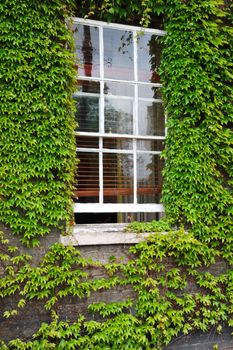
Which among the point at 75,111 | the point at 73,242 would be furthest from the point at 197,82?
the point at 73,242

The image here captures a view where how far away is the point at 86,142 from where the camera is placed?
14.1 ft

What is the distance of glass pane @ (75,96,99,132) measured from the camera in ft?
14.1

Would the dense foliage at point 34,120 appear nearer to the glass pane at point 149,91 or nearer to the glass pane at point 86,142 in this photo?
the glass pane at point 86,142

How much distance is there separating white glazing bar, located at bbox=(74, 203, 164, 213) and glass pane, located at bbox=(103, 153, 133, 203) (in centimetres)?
9

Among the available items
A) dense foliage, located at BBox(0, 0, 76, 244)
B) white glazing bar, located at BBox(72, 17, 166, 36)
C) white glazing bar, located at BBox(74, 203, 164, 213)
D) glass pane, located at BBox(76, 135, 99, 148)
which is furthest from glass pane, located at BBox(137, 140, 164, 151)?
white glazing bar, located at BBox(72, 17, 166, 36)

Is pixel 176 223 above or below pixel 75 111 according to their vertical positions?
below

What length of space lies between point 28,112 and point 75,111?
567 mm

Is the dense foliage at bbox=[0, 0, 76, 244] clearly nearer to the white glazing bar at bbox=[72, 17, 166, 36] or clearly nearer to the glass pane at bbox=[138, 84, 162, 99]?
the white glazing bar at bbox=[72, 17, 166, 36]

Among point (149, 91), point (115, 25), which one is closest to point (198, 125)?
point (149, 91)

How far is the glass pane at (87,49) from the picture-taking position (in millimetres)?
4379

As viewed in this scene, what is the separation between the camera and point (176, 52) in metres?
4.36

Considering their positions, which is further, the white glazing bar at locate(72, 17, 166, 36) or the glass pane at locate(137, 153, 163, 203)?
the glass pane at locate(137, 153, 163, 203)

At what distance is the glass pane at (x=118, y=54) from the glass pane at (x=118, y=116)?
352 millimetres

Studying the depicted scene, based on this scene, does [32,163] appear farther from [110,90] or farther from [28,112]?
[110,90]
